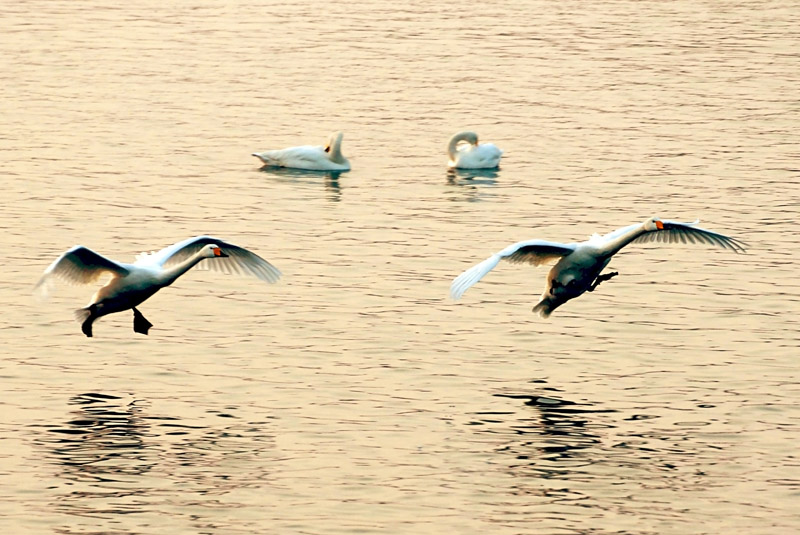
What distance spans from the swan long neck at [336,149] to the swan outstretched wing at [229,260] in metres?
10.4

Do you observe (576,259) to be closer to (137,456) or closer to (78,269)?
(78,269)

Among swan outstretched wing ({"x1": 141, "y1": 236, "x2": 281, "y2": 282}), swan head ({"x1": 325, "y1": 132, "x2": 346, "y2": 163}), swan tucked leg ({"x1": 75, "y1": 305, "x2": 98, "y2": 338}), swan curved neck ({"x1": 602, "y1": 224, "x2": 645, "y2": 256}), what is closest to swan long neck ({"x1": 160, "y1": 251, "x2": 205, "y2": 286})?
swan outstretched wing ({"x1": 141, "y1": 236, "x2": 281, "y2": 282})

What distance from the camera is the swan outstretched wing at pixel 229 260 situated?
19.5 metres

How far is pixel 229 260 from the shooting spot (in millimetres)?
20141

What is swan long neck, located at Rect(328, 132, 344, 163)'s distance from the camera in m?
30.4

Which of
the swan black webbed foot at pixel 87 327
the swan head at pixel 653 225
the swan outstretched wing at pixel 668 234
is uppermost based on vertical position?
the swan head at pixel 653 225

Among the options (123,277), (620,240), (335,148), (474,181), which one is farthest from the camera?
(335,148)

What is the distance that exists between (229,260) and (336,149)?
1067 cm

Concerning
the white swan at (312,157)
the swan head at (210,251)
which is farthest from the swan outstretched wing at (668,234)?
the white swan at (312,157)

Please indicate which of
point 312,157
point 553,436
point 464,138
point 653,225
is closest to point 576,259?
point 653,225

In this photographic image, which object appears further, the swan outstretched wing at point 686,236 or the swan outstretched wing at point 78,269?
the swan outstretched wing at point 686,236

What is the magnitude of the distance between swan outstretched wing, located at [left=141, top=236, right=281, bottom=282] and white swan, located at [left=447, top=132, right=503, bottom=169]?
11198 millimetres

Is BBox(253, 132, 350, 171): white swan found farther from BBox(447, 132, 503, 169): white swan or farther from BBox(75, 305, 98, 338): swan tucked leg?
BBox(75, 305, 98, 338): swan tucked leg

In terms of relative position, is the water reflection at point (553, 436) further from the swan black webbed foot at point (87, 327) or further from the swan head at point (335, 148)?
the swan head at point (335, 148)
